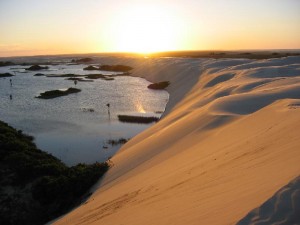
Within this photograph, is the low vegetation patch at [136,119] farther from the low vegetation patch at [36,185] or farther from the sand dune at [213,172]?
the low vegetation patch at [36,185]

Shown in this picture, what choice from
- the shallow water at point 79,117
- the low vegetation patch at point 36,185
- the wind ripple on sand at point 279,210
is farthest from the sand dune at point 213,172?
the shallow water at point 79,117

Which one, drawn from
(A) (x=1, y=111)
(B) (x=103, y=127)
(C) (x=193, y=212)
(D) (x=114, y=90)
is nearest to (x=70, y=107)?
(A) (x=1, y=111)

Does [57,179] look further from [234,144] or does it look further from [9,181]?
[234,144]

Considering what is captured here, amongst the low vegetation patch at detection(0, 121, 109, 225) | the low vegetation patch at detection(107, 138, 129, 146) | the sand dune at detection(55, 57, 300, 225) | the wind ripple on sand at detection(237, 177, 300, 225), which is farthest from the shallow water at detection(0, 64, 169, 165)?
the wind ripple on sand at detection(237, 177, 300, 225)

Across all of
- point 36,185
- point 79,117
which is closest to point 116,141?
point 36,185

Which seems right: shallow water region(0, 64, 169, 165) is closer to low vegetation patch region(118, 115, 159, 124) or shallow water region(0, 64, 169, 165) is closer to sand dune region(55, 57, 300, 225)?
low vegetation patch region(118, 115, 159, 124)

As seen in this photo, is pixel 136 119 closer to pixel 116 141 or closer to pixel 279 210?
pixel 116 141
